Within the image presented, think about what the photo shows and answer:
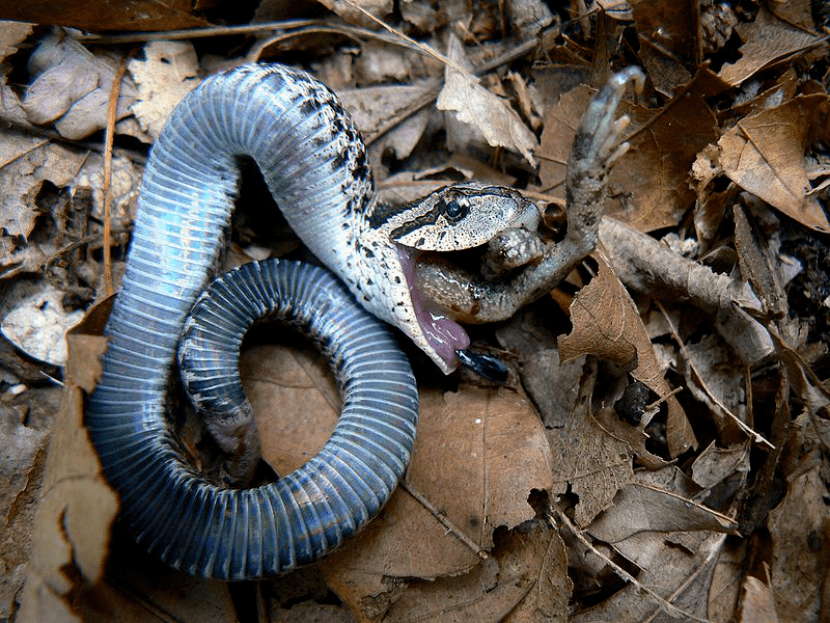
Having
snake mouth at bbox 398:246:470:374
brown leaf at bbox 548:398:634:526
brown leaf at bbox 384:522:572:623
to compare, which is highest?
snake mouth at bbox 398:246:470:374

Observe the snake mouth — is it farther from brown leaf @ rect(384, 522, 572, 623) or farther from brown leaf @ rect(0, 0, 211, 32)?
brown leaf @ rect(0, 0, 211, 32)

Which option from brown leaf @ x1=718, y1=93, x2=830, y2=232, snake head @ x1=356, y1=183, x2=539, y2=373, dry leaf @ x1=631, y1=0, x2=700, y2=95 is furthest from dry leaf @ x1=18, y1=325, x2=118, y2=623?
dry leaf @ x1=631, y1=0, x2=700, y2=95

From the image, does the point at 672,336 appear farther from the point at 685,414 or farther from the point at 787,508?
the point at 787,508

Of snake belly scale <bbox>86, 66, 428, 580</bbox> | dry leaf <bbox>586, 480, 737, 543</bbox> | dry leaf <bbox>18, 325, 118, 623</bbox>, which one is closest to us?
dry leaf <bbox>18, 325, 118, 623</bbox>

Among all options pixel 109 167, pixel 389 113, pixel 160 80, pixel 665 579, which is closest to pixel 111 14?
pixel 160 80

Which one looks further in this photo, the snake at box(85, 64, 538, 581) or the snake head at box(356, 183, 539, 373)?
the snake head at box(356, 183, 539, 373)

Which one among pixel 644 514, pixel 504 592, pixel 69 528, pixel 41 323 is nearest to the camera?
pixel 69 528

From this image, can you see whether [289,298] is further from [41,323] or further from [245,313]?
[41,323]
